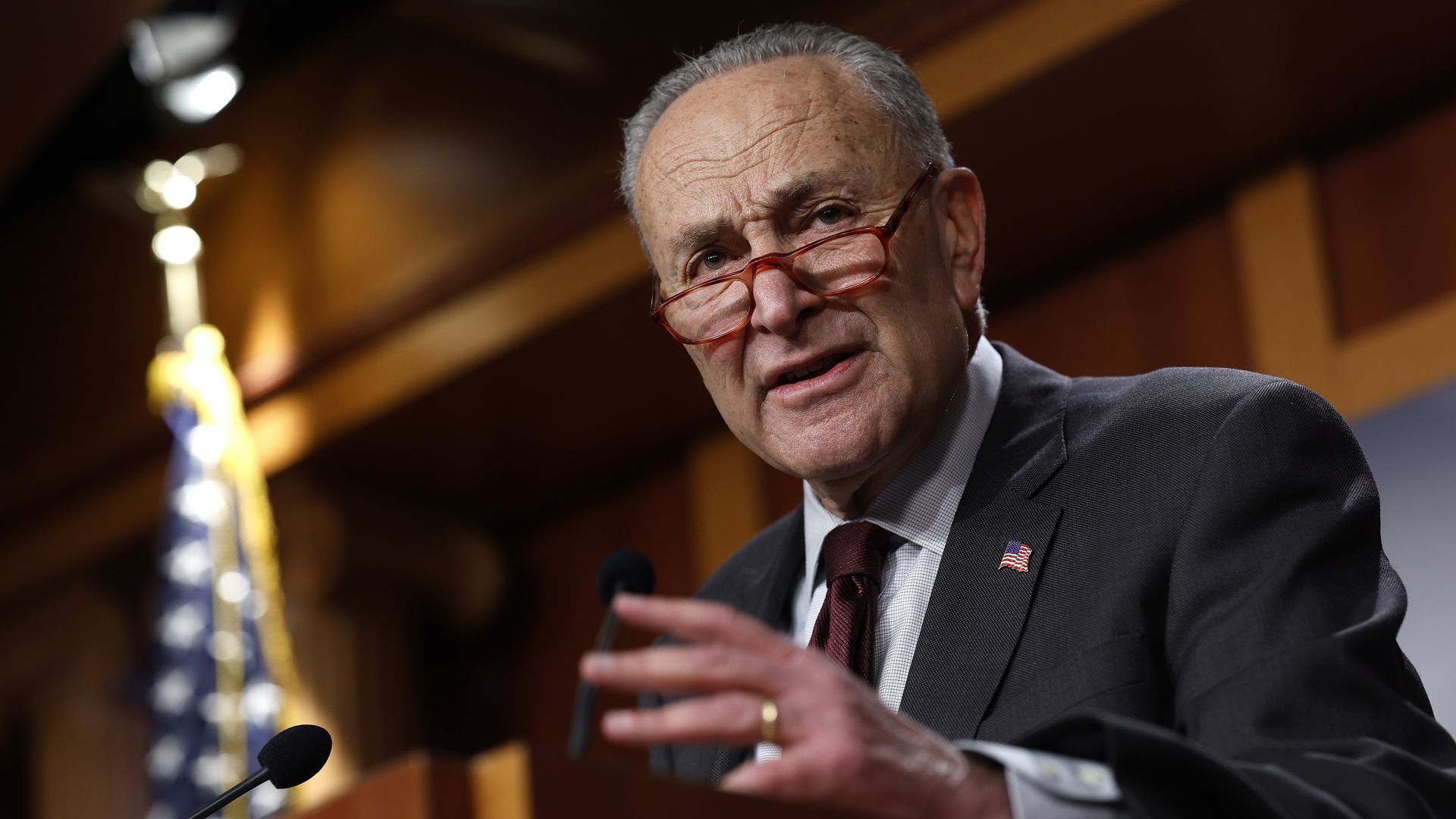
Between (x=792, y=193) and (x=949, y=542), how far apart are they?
46 centimetres

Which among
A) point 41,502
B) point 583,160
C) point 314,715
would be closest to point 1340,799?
point 583,160

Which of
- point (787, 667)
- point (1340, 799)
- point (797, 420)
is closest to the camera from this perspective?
point (787, 667)

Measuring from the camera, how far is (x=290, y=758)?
56.3 inches

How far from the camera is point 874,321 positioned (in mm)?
1917

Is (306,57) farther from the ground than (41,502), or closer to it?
farther from the ground

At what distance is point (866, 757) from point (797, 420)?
Result: 32.8 inches

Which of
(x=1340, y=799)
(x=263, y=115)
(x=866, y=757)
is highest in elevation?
(x=263, y=115)

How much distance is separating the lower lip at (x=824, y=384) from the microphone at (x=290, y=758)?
2.14ft

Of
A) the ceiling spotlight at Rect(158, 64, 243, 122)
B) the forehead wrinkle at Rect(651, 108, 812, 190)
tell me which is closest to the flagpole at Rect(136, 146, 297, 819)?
the ceiling spotlight at Rect(158, 64, 243, 122)

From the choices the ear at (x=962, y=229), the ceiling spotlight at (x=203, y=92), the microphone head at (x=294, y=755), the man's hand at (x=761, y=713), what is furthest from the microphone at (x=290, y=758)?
the ceiling spotlight at (x=203, y=92)

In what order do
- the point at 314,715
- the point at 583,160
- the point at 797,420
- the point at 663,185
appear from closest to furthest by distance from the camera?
1. the point at 797,420
2. the point at 663,185
3. the point at 583,160
4. the point at 314,715

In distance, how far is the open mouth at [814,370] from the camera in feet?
6.28

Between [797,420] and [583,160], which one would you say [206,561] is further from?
[797,420]

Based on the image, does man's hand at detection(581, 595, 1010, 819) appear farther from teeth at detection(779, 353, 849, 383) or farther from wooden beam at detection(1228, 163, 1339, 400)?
wooden beam at detection(1228, 163, 1339, 400)
